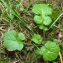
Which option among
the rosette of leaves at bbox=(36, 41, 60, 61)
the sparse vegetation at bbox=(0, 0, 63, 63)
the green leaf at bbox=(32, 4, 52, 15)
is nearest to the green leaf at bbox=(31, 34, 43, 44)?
the sparse vegetation at bbox=(0, 0, 63, 63)

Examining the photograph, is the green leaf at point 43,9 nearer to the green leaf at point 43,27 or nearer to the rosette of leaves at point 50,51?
the green leaf at point 43,27

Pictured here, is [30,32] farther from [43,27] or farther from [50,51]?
[50,51]

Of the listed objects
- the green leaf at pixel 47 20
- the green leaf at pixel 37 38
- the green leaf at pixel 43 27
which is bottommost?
the green leaf at pixel 37 38

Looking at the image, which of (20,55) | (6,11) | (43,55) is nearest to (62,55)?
(43,55)

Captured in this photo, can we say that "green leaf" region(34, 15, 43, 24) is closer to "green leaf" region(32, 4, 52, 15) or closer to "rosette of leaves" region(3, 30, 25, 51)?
"green leaf" region(32, 4, 52, 15)

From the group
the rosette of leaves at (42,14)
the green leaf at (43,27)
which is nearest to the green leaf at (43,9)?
the rosette of leaves at (42,14)

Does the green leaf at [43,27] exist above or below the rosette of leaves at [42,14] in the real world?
below

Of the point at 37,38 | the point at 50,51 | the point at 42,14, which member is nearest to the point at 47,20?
the point at 42,14

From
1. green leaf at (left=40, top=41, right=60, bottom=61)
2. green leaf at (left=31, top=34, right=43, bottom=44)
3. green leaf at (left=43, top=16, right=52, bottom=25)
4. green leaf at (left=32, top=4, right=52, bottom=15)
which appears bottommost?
green leaf at (left=40, top=41, right=60, bottom=61)
